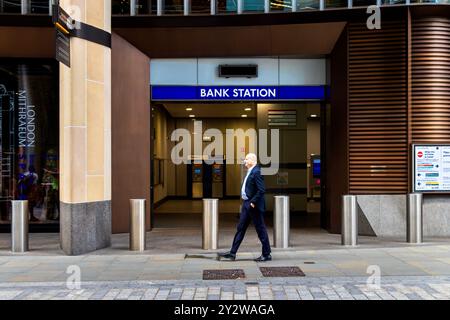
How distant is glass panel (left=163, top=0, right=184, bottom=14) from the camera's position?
39.9 ft

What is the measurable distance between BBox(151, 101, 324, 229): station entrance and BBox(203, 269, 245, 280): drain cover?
5547 mm

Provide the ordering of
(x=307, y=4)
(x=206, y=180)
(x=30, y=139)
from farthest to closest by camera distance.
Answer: (x=206, y=180) → (x=30, y=139) → (x=307, y=4)

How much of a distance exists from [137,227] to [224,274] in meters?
2.72

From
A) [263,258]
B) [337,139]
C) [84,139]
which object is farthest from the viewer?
[337,139]

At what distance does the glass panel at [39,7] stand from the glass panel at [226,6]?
4.02m

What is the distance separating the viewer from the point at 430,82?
11578 mm

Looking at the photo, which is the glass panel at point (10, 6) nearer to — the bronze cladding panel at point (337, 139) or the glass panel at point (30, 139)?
the glass panel at point (30, 139)

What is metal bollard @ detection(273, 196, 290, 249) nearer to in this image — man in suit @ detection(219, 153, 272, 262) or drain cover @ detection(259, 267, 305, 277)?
man in suit @ detection(219, 153, 272, 262)

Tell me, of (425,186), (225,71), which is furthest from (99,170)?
(425,186)

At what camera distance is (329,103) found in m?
12.8

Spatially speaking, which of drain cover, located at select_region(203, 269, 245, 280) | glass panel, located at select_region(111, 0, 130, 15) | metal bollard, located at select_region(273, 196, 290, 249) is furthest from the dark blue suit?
glass panel, located at select_region(111, 0, 130, 15)

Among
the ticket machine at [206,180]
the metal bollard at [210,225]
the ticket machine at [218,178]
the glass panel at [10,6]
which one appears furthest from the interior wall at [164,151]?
the metal bollard at [210,225]

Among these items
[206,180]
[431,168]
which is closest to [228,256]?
[431,168]

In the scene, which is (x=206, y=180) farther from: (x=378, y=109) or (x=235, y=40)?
(x=378, y=109)
